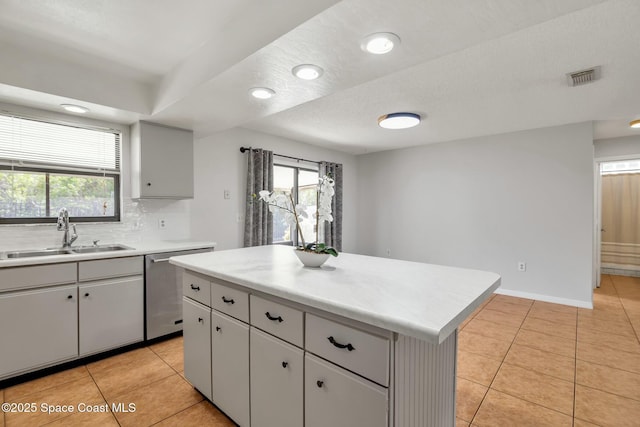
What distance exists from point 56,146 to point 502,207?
17.8ft

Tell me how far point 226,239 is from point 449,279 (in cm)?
310

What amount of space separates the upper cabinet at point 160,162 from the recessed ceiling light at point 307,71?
181 cm

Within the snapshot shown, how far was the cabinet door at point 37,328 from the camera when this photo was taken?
2.04 metres

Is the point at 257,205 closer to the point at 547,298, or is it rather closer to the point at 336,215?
the point at 336,215

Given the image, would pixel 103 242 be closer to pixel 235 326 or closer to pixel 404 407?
pixel 235 326

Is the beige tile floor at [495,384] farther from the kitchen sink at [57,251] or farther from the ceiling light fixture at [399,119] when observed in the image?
the ceiling light fixture at [399,119]

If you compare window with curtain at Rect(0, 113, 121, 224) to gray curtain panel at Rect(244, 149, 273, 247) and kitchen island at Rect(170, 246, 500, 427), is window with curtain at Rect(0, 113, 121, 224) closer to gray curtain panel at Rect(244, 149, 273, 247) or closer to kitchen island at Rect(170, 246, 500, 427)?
gray curtain panel at Rect(244, 149, 273, 247)

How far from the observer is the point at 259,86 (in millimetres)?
2080

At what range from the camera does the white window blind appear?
250 centimetres

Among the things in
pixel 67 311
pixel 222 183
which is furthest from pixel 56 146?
pixel 222 183

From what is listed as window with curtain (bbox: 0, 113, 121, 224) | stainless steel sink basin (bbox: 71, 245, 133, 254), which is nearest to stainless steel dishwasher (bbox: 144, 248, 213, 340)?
stainless steel sink basin (bbox: 71, 245, 133, 254)

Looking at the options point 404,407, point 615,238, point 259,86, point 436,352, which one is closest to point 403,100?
point 259,86

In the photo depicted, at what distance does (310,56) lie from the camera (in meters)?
1.67

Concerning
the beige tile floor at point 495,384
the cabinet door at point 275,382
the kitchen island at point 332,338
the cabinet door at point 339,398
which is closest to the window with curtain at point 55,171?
the beige tile floor at point 495,384
